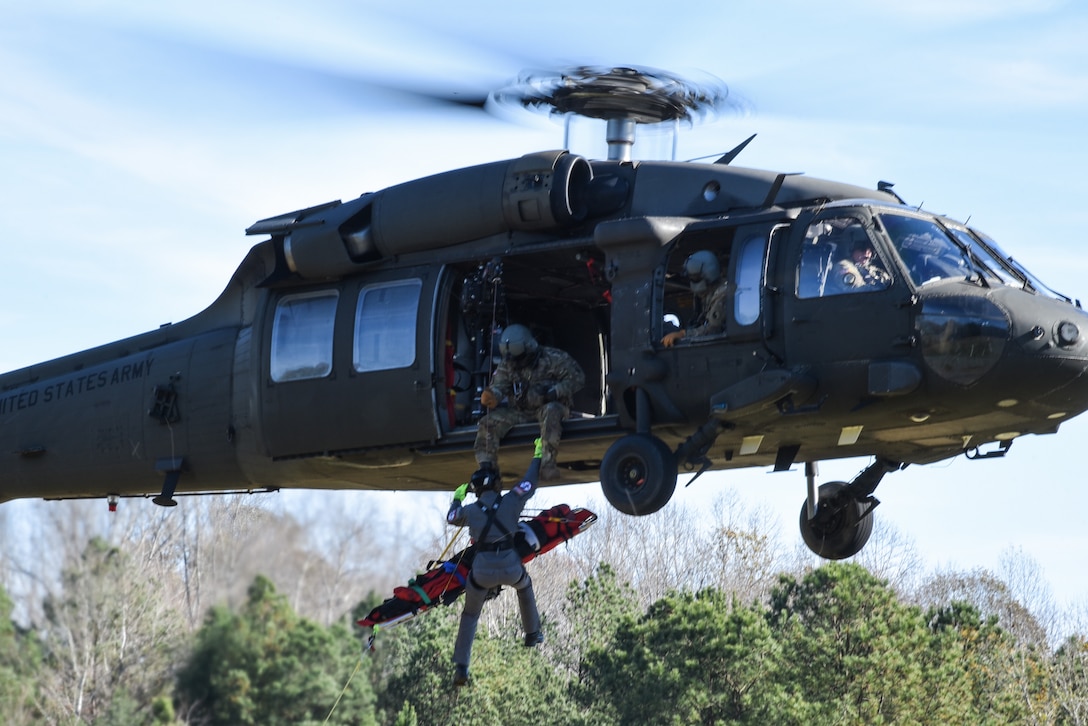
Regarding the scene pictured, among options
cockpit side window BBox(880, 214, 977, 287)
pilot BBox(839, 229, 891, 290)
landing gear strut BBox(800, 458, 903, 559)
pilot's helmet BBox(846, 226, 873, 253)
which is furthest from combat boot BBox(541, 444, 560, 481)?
cockpit side window BBox(880, 214, 977, 287)

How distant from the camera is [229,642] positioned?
1427cm

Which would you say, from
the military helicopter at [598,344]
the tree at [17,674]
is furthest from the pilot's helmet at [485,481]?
Result: the tree at [17,674]

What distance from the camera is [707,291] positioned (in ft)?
36.0

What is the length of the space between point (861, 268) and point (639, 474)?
1.99 metres

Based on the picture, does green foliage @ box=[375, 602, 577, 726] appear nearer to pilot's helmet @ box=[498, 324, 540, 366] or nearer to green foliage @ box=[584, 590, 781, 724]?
green foliage @ box=[584, 590, 781, 724]

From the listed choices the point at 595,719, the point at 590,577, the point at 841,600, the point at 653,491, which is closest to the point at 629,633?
the point at 595,719

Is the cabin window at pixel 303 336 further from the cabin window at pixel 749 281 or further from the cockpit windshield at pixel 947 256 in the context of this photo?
the cockpit windshield at pixel 947 256

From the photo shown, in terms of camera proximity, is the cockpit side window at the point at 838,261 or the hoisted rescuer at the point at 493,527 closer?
the cockpit side window at the point at 838,261

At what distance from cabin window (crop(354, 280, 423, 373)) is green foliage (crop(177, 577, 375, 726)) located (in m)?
1.98

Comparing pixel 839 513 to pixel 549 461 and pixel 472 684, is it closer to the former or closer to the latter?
pixel 549 461

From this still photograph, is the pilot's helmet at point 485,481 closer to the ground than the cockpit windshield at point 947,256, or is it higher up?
closer to the ground

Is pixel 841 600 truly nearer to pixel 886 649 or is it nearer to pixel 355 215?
pixel 886 649

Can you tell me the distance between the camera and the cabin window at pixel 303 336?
41.0 feet

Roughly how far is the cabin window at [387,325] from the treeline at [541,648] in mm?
1509
